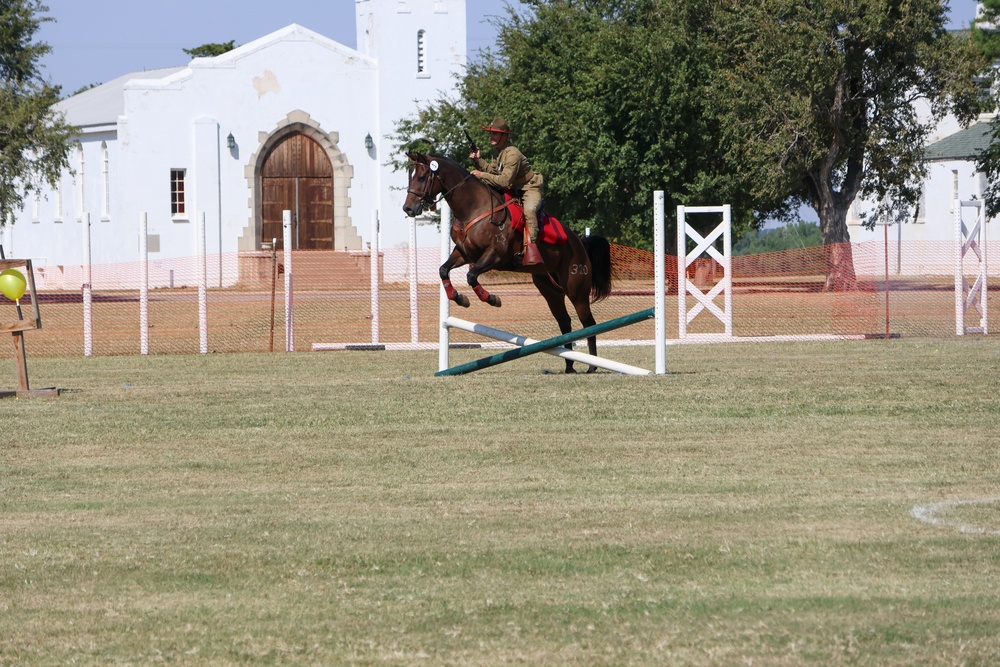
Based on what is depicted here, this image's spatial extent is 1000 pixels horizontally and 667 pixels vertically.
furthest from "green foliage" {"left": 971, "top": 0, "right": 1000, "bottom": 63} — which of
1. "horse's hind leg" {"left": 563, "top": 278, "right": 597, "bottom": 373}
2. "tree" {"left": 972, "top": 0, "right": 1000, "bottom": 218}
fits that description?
"horse's hind leg" {"left": 563, "top": 278, "right": 597, "bottom": 373}

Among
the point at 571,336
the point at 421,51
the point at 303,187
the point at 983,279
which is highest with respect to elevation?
the point at 421,51

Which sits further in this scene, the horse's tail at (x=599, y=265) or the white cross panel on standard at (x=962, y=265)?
the white cross panel on standard at (x=962, y=265)

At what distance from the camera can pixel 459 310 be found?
2878 cm

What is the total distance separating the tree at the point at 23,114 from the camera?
131ft

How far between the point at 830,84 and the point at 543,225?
23951mm

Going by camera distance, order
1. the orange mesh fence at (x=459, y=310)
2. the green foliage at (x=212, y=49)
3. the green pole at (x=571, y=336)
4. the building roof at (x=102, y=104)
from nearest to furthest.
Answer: the green pole at (x=571, y=336)
the orange mesh fence at (x=459, y=310)
the building roof at (x=102, y=104)
the green foliage at (x=212, y=49)

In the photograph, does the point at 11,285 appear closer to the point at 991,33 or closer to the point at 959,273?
the point at 959,273

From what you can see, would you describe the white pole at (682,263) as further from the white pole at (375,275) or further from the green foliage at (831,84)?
the green foliage at (831,84)

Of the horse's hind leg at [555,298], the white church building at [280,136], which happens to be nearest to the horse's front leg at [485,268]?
the horse's hind leg at [555,298]

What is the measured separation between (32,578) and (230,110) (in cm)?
4597

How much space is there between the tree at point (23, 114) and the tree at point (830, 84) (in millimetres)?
17772

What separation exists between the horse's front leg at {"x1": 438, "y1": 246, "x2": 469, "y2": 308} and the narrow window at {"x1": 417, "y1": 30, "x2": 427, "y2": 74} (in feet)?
122

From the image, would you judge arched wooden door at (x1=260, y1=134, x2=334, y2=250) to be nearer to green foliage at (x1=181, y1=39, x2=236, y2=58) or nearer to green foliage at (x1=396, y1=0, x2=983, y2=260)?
green foliage at (x1=396, y1=0, x2=983, y2=260)

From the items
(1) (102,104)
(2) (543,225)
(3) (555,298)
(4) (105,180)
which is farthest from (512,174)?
(1) (102,104)
